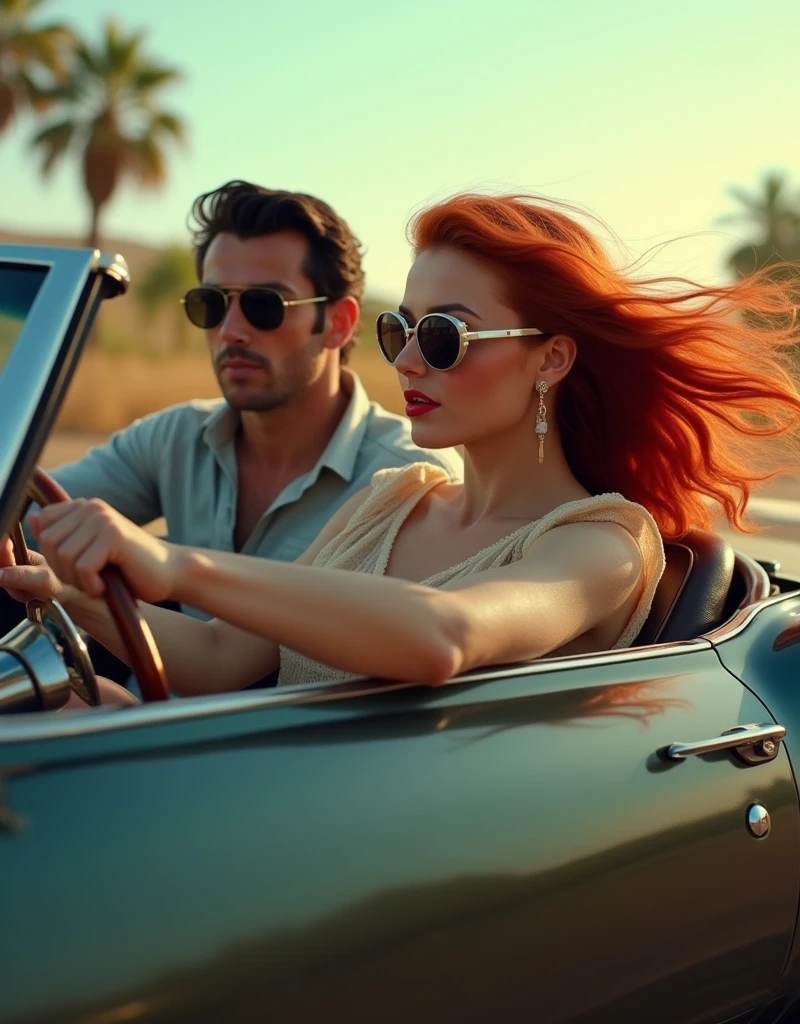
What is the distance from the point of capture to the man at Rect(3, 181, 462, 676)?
4020 millimetres

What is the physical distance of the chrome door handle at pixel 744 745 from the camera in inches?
78.4

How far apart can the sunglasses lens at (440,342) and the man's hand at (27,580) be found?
81 cm

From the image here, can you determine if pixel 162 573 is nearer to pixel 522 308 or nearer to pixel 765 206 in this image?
pixel 522 308

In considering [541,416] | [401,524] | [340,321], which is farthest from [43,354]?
[340,321]

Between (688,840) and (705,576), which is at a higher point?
(705,576)

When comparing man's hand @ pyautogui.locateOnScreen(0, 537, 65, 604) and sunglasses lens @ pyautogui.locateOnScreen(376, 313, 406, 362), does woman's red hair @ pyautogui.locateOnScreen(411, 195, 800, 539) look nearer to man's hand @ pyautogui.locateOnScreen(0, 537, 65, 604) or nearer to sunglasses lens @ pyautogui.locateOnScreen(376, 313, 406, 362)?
sunglasses lens @ pyautogui.locateOnScreen(376, 313, 406, 362)

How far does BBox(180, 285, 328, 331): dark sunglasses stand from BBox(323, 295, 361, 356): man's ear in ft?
0.76

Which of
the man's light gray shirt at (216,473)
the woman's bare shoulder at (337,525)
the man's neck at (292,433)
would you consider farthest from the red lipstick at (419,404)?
the man's neck at (292,433)

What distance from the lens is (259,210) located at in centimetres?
417

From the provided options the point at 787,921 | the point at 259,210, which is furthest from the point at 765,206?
the point at 787,921

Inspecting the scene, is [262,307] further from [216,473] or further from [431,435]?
[431,435]

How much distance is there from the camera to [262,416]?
411 cm

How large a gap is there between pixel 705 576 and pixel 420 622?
0.94 metres

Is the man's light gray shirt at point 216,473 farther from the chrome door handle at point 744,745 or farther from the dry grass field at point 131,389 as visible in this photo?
the dry grass field at point 131,389
